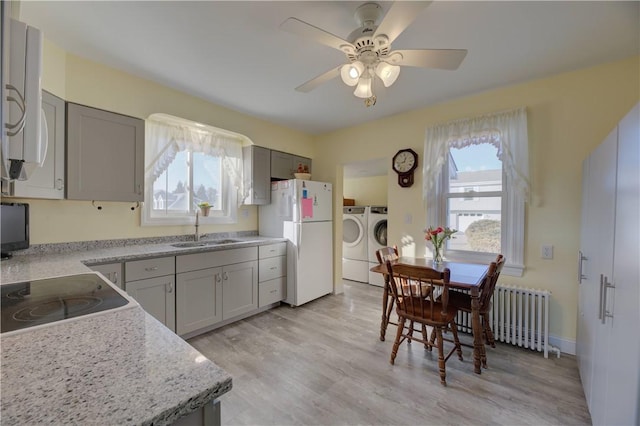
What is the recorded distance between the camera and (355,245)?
15.1 ft

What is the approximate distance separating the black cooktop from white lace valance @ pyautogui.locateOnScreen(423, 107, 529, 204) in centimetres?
295

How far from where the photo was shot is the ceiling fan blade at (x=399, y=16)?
1.17 m

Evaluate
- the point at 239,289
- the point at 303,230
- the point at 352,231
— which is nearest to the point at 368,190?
the point at 352,231

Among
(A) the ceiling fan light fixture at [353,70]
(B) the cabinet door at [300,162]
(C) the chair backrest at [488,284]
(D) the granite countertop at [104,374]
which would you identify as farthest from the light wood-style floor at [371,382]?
(B) the cabinet door at [300,162]

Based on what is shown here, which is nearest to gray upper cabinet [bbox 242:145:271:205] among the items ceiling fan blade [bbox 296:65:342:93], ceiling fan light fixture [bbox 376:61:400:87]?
ceiling fan blade [bbox 296:65:342:93]

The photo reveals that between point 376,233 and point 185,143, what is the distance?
3012mm

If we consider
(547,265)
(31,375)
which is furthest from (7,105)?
(547,265)

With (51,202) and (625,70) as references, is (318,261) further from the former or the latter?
(625,70)

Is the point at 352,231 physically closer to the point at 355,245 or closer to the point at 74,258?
the point at 355,245

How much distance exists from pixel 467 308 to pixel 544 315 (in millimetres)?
762

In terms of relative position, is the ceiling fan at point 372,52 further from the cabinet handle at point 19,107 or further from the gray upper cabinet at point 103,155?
the gray upper cabinet at point 103,155

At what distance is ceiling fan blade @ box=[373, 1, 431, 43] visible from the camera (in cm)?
117

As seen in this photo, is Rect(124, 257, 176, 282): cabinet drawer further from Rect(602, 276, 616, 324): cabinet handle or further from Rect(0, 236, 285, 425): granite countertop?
Rect(602, 276, 616, 324): cabinet handle

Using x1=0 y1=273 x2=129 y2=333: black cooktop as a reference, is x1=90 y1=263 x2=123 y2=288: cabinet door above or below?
below
